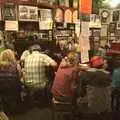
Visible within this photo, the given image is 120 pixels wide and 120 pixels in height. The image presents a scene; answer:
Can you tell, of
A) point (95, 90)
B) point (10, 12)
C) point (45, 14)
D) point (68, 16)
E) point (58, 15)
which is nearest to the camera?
point (95, 90)

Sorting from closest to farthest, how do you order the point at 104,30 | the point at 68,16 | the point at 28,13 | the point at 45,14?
the point at 28,13 < the point at 45,14 < the point at 68,16 < the point at 104,30

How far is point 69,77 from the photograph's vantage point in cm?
374

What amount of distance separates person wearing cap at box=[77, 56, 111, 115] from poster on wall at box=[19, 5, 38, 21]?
1382mm

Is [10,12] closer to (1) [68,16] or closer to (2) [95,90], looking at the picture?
(1) [68,16]

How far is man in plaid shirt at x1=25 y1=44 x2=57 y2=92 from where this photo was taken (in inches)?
177

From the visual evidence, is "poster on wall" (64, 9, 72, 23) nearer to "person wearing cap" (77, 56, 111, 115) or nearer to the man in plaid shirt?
the man in plaid shirt

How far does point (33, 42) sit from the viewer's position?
4664mm

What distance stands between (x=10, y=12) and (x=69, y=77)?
1.41 m

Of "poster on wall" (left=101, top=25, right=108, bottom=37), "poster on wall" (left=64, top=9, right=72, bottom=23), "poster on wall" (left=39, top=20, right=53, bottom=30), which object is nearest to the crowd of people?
"poster on wall" (left=39, top=20, right=53, bottom=30)

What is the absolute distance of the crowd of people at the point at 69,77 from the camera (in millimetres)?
3730

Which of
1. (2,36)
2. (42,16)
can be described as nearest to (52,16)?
(42,16)

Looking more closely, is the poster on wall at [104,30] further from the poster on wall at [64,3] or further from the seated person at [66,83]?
the seated person at [66,83]

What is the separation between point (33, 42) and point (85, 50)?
63.4 inches

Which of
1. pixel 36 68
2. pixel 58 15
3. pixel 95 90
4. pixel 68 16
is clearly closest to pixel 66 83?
pixel 95 90
